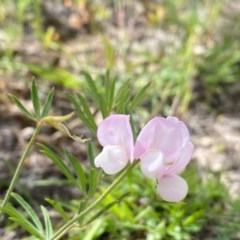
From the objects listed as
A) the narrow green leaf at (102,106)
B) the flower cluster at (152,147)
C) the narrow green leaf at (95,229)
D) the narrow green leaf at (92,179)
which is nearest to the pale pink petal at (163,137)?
the flower cluster at (152,147)

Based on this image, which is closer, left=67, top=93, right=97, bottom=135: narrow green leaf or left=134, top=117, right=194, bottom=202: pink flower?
left=134, top=117, right=194, bottom=202: pink flower

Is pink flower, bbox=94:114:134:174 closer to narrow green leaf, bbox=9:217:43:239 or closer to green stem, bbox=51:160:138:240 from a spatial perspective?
green stem, bbox=51:160:138:240

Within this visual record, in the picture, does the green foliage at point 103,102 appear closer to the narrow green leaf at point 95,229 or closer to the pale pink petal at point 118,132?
the pale pink petal at point 118,132

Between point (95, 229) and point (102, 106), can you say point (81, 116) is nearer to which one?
point (102, 106)

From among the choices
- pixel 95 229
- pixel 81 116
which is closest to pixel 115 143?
pixel 81 116

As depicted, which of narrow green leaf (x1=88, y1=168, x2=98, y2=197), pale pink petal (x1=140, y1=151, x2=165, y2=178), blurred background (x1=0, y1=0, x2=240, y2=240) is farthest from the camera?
blurred background (x1=0, y1=0, x2=240, y2=240)

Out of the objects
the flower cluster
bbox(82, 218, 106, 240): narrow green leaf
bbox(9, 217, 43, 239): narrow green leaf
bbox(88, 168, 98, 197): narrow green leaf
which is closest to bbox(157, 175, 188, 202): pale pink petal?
the flower cluster

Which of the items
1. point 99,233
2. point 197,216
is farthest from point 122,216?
point 197,216
